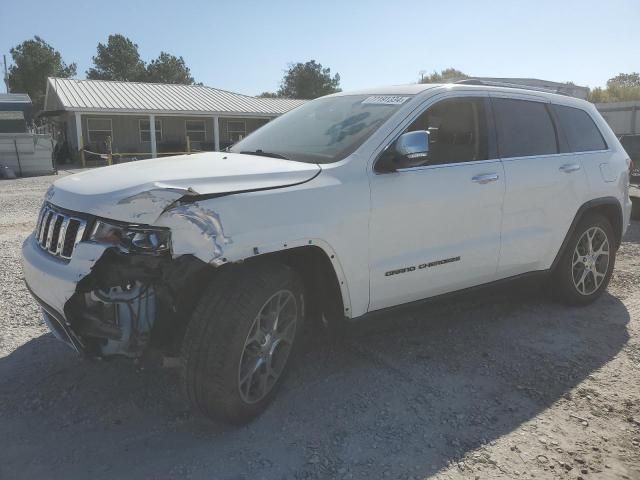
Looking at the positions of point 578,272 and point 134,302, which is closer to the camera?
point 134,302

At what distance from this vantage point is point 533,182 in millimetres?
4223

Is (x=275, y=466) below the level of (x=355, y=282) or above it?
below

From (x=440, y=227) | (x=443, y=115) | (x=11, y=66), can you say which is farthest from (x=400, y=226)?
(x=11, y=66)

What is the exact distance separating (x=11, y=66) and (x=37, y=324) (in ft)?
206

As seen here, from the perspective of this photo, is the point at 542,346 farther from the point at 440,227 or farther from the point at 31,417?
the point at 31,417

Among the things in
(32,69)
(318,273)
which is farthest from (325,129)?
(32,69)

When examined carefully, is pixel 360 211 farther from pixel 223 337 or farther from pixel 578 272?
pixel 578 272

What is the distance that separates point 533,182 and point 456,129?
79 cm

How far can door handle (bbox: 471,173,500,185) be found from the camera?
3.85 meters

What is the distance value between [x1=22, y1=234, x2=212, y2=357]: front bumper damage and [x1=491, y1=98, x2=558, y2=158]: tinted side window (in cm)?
261

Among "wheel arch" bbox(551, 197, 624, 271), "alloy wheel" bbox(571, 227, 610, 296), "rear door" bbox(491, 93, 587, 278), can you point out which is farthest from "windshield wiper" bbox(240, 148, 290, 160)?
"alloy wheel" bbox(571, 227, 610, 296)

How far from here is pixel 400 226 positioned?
134 inches

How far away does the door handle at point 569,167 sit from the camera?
4.49 meters

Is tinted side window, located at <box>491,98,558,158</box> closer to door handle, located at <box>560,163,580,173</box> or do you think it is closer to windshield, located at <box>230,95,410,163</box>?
door handle, located at <box>560,163,580,173</box>
